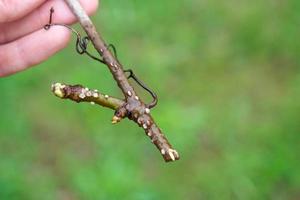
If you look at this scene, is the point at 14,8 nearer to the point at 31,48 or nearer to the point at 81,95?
the point at 31,48

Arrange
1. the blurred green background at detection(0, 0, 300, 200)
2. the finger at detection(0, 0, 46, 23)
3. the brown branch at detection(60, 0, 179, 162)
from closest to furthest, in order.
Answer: the brown branch at detection(60, 0, 179, 162) < the finger at detection(0, 0, 46, 23) < the blurred green background at detection(0, 0, 300, 200)

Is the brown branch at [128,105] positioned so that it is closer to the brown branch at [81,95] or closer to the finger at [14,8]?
the brown branch at [81,95]

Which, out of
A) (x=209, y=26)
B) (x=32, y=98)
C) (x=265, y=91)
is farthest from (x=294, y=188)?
(x=32, y=98)

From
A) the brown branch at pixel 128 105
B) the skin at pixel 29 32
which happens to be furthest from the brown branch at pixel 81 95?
the skin at pixel 29 32

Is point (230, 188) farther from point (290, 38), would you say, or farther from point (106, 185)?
point (290, 38)

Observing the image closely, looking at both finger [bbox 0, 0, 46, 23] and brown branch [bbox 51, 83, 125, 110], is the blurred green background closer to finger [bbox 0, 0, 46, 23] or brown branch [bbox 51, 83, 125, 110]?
finger [bbox 0, 0, 46, 23]

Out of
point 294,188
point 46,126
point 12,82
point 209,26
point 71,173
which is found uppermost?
point 209,26

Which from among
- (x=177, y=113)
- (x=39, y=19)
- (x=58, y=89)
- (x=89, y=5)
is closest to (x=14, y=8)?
(x=39, y=19)

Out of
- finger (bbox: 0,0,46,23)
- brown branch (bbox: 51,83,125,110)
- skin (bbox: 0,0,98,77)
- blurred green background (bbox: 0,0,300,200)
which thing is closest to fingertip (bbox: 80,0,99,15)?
skin (bbox: 0,0,98,77)
